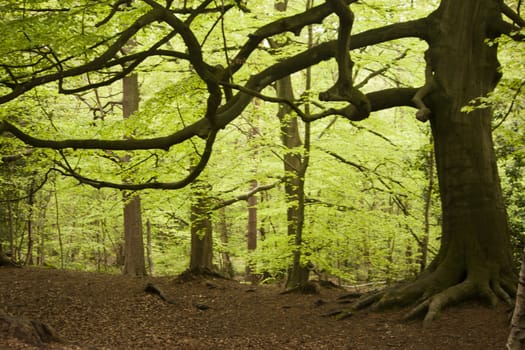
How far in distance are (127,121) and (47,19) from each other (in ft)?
11.5

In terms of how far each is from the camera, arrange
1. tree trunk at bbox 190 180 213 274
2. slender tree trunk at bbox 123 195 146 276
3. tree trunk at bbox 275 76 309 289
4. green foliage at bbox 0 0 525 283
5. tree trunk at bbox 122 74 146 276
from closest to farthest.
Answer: green foliage at bbox 0 0 525 283, tree trunk at bbox 275 76 309 289, tree trunk at bbox 190 180 213 274, tree trunk at bbox 122 74 146 276, slender tree trunk at bbox 123 195 146 276

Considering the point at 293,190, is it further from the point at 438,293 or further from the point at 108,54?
the point at 108,54

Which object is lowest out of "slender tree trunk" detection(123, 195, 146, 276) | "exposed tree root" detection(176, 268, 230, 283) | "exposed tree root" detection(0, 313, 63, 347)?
"exposed tree root" detection(0, 313, 63, 347)

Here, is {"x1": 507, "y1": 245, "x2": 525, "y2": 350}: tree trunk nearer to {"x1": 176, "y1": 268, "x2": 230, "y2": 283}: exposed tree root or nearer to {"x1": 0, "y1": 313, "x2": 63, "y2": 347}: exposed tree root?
{"x1": 0, "y1": 313, "x2": 63, "y2": 347}: exposed tree root

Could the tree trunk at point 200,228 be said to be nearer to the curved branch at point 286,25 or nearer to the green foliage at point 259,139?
the green foliage at point 259,139

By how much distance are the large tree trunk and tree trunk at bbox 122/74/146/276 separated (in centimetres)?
748

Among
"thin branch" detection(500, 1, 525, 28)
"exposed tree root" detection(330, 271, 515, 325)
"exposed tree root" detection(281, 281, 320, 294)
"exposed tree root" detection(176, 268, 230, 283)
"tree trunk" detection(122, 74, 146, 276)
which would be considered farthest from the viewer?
"tree trunk" detection(122, 74, 146, 276)

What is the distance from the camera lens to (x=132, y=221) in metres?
12.8

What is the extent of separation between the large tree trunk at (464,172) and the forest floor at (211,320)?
18.8 inches

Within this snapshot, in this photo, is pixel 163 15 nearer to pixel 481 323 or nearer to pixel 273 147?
pixel 481 323

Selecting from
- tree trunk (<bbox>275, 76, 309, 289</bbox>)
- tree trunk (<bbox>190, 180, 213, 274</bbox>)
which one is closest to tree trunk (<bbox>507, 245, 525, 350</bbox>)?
tree trunk (<bbox>275, 76, 309, 289</bbox>)

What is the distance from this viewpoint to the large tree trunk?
731 cm

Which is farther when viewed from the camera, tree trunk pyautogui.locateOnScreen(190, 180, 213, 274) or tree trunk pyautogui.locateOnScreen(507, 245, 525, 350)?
tree trunk pyautogui.locateOnScreen(190, 180, 213, 274)

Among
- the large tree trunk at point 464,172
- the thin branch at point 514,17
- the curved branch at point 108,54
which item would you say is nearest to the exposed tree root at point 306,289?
the large tree trunk at point 464,172
